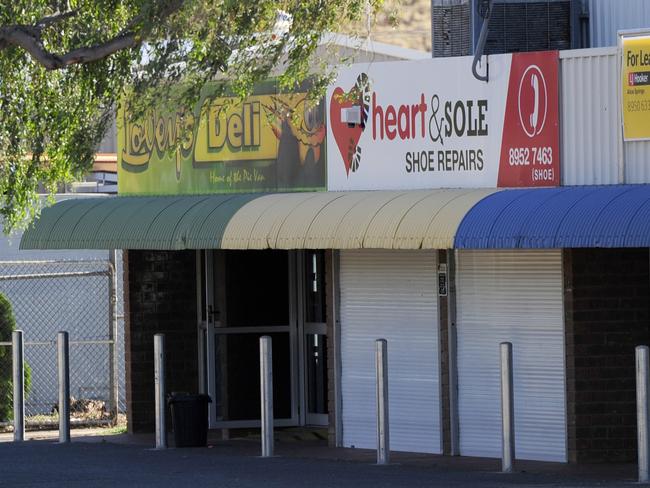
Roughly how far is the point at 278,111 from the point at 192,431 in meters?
3.45

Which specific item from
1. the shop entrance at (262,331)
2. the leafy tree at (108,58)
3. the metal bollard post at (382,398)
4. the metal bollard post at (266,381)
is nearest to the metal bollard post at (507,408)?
the metal bollard post at (382,398)

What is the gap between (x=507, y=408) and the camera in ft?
42.5

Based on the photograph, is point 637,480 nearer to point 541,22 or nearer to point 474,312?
point 474,312

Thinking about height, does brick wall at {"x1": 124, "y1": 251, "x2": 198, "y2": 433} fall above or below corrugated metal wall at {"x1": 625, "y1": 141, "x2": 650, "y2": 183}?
below

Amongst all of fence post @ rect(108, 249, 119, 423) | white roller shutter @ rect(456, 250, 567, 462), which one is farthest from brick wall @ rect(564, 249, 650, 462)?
fence post @ rect(108, 249, 119, 423)

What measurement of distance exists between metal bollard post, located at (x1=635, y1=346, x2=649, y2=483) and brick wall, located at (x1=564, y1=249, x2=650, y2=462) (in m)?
1.65

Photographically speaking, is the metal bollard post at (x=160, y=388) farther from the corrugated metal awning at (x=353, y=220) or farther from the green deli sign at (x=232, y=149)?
the green deli sign at (x=232, y=149)

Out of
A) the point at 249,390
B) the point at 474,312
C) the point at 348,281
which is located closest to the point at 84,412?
the point at 249,390

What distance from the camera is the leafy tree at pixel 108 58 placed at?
41.5ft

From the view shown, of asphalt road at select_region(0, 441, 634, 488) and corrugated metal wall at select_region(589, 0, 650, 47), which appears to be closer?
asphalt road at select_region(0, 441, 634, 488)

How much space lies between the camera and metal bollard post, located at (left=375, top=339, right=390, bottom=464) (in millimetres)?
13609

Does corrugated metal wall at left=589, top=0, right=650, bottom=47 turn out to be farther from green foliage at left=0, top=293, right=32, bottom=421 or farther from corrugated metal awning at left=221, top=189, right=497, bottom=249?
green foliage at left=0, top=293, right=32, bottom=421

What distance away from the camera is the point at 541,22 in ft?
51.8

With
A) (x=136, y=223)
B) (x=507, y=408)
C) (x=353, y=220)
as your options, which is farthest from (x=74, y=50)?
(x=507, y=408)
